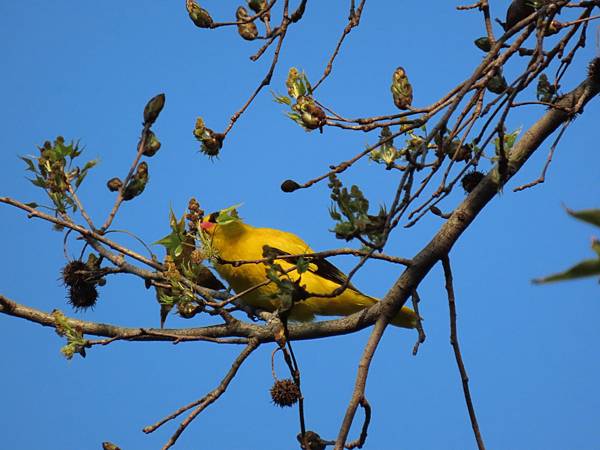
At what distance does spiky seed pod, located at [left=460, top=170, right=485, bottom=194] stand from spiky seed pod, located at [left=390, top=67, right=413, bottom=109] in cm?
67

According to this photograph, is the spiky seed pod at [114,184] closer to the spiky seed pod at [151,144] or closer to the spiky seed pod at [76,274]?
the spiky seed pod at [151,144]

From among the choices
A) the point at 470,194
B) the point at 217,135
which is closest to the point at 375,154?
the point at 470,194

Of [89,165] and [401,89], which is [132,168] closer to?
[89,165]

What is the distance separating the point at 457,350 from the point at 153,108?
1.59 meters

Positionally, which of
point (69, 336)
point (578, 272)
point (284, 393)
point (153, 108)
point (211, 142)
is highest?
point (153, 108)

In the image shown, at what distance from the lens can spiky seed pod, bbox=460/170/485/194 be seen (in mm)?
3160

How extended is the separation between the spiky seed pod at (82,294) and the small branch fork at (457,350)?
1.74 m

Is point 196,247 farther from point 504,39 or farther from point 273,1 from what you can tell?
point 504,39

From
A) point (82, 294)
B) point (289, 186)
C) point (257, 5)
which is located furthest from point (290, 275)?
point (289, 186)

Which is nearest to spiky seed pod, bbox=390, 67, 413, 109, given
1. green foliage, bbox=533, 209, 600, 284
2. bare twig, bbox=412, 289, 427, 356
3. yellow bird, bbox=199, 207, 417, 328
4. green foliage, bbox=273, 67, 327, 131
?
green foliage, bbox=273, 67, 327, 131

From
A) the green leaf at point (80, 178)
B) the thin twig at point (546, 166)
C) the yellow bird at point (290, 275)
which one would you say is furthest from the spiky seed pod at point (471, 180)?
the yellow bird at point (290, 275)

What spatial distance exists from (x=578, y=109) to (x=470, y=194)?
0.56m

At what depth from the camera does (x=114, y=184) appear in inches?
127

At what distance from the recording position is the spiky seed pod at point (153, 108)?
3172mm
